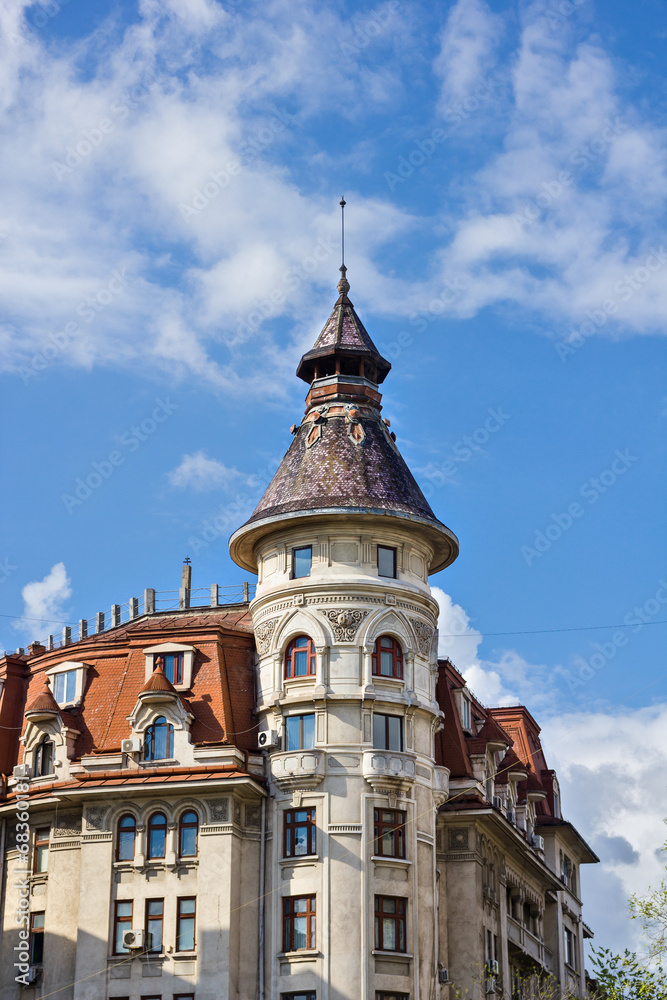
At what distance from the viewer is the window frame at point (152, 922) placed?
5631 centimetres

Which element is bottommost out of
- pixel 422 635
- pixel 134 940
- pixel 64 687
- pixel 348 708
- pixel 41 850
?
pixel 134 940

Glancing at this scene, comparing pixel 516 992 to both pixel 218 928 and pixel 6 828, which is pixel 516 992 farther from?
pixel 6 828

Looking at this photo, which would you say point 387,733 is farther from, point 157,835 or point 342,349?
point 342,349

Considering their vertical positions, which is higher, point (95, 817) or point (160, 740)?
point (160, 740)

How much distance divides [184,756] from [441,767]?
10.5 meters

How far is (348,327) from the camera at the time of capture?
6825cm

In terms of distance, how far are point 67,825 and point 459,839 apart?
16126mm

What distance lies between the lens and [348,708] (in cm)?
5884

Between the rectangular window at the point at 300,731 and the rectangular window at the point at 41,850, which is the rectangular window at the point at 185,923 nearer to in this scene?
the rectangular window at the point at 41,850

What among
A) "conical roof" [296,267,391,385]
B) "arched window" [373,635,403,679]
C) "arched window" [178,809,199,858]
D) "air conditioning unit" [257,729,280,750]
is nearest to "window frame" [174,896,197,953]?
"arched window" [178,809,199,858]

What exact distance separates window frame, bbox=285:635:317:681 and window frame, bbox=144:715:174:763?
16.4 feet

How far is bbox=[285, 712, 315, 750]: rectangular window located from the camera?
193 ft

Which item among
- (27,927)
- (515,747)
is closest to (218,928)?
(27,927)

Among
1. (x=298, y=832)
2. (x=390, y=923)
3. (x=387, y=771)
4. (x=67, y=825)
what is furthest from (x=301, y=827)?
(x=67, y=825)
